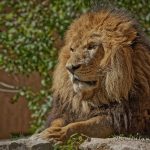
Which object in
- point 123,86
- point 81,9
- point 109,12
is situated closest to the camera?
point 123,86

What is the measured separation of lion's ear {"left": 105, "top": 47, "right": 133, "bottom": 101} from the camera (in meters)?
4.10

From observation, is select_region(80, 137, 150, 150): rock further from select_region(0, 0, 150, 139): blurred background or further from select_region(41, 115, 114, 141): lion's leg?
select_region(0, 0, 150, 139): blurred background

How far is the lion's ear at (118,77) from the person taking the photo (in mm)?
4098

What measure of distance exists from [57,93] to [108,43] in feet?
1.67

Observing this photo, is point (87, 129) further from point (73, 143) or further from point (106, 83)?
point (106, 83)

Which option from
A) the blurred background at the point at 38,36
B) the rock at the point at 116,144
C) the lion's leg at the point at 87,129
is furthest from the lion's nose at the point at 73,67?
the blurred background at the point at 38,36

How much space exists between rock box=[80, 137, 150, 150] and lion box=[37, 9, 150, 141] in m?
0.23

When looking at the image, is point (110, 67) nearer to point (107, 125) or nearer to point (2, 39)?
point (107, 125)

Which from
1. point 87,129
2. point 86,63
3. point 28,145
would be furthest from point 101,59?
point 28,145

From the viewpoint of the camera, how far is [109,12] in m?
4.39

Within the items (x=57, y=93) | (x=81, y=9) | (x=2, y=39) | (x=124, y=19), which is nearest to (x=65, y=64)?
(x=57, y=93)

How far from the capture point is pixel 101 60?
164 inches

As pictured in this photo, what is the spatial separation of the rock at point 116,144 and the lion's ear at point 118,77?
1.06ft

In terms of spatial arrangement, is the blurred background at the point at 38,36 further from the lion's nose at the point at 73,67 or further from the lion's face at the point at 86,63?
the lion's nose at the point at 73,67
